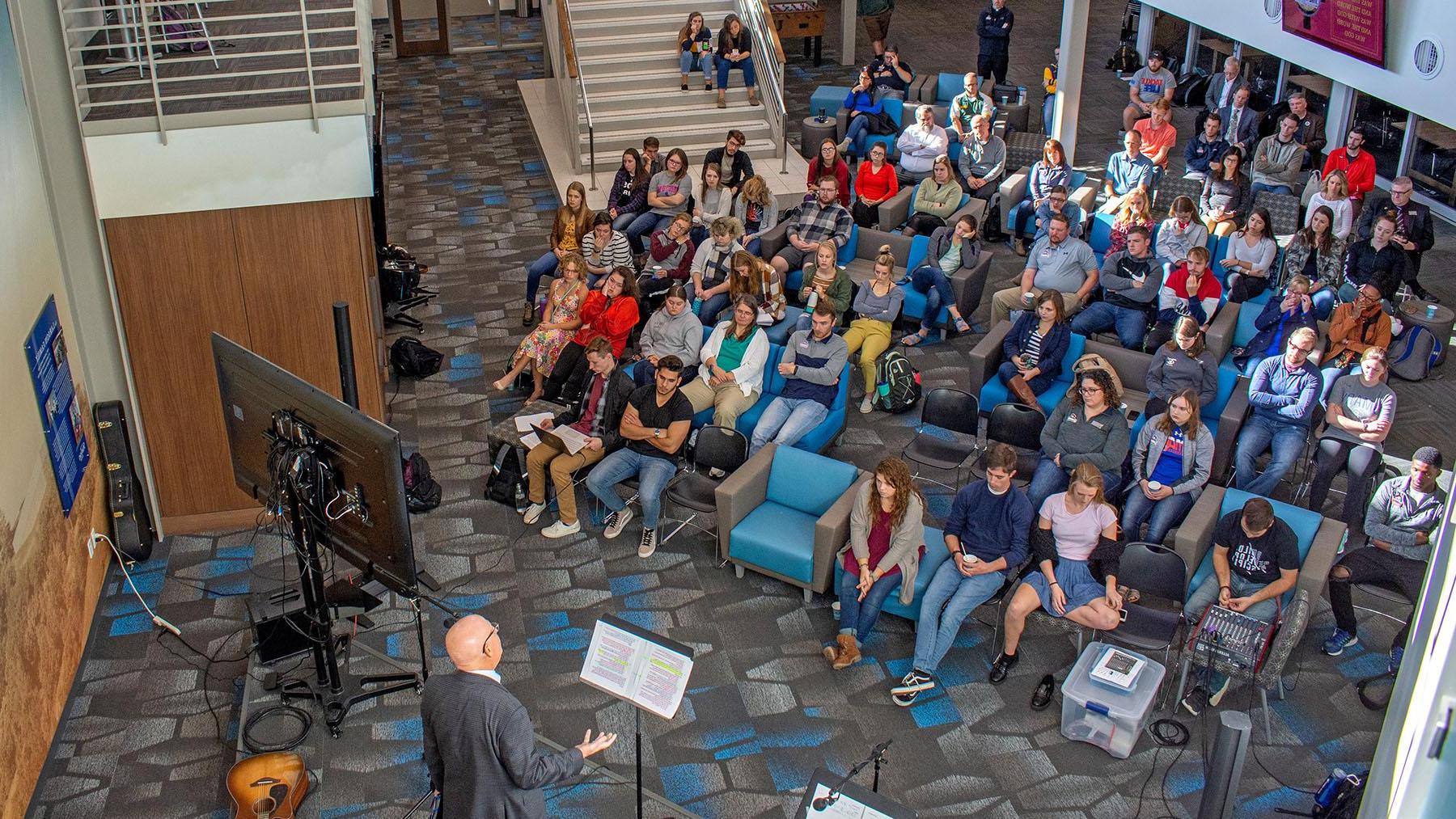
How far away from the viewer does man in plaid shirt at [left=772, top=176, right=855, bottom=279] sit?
11.6m

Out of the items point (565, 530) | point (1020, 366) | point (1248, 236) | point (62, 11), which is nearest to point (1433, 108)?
point (1248, 236)

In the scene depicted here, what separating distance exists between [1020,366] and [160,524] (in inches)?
241

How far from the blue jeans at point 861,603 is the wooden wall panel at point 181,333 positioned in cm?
419

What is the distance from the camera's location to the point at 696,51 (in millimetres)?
16359

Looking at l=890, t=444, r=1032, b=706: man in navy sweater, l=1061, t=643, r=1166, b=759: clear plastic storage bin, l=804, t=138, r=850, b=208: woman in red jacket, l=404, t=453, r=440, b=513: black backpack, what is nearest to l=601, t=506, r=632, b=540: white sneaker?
l=404, t=453, r=440, b=513: black backpack

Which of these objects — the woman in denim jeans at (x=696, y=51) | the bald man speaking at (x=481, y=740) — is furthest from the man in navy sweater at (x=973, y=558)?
the woman in denim jeans at (x=696, y=51)

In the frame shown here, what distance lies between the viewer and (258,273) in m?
8.25

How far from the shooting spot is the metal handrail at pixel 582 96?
14570 mm

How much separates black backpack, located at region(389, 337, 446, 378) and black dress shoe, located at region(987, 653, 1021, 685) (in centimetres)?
555

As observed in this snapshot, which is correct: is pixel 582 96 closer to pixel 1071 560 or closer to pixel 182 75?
pixel 182 75

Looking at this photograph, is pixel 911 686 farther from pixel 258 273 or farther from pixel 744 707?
pixel 258 273

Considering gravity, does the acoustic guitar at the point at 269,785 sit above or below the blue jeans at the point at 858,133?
below

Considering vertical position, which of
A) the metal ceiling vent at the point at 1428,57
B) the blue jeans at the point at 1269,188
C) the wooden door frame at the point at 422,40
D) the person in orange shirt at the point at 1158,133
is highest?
the metal ceiling vent at the point at 1428,57

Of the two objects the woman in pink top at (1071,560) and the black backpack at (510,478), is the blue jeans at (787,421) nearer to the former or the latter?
the black backpack at (510,478)
